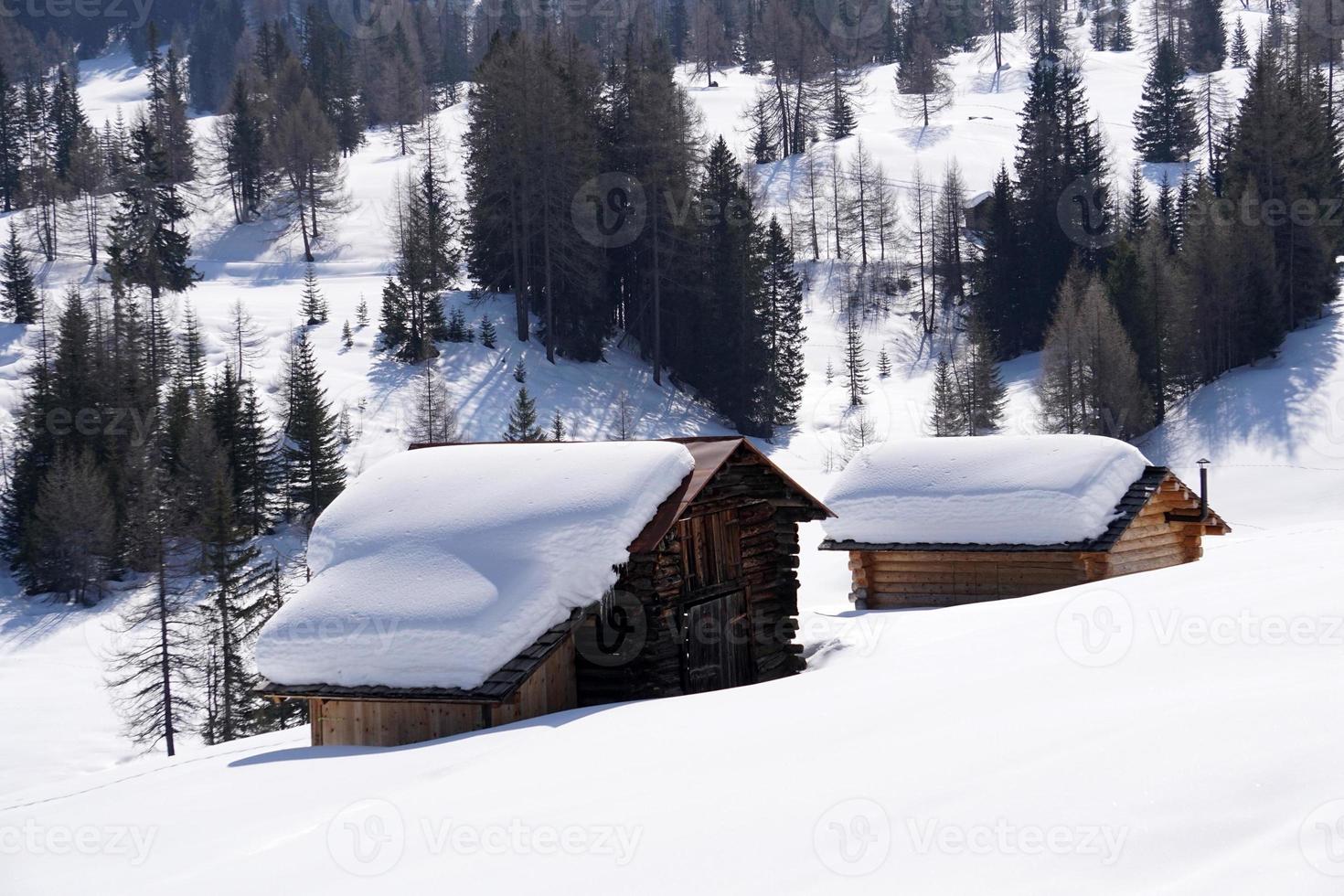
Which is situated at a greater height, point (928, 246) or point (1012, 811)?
point (928, 246)

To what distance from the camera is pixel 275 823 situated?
31.0 ft

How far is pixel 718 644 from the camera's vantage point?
58.6 ft

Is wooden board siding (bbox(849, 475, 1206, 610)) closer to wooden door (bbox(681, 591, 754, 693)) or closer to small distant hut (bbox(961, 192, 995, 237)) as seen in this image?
wooden door (bbox(681, 591, 754, 693))

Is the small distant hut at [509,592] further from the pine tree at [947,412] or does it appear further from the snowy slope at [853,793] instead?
the pine tree at [947,412]

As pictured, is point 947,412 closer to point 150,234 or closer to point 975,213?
point 975,213

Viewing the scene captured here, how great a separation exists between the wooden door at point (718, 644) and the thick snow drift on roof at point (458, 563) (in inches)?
96.2

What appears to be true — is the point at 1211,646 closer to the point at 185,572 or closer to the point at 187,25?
the point at 185,572

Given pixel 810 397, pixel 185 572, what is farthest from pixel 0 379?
pixel 810 397

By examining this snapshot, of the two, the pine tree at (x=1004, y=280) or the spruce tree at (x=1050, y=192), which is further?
the pine tree at (x=1004, y=280)

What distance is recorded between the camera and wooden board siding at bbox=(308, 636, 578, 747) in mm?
14055

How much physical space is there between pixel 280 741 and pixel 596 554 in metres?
6.04

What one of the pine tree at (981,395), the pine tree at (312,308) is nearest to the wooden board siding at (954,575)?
the pine tree at (981,395)

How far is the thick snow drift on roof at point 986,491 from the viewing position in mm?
22672

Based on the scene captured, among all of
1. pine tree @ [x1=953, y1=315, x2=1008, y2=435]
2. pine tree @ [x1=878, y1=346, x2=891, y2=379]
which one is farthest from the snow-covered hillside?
pine tree @ [x1=878, y1=346, x2=891, y2=379]
